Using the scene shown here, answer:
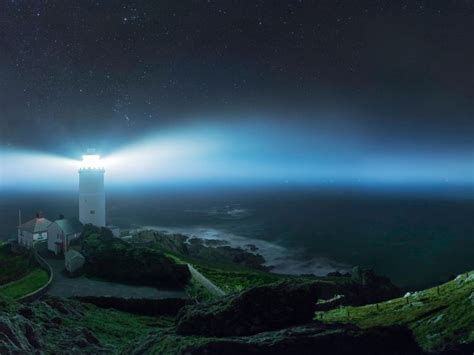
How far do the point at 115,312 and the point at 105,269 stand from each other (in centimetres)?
635

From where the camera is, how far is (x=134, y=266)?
79.7 ft

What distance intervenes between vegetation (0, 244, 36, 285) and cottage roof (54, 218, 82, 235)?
338 centimetres

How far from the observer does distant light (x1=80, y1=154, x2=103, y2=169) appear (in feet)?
126

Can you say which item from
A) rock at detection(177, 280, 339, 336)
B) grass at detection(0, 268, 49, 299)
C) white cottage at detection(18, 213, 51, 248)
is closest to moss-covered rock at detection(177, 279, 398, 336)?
rock at detection(177, 280, 339, 336)

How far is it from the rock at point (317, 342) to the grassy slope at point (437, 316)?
41 centimetres

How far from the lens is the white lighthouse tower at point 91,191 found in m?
36.7

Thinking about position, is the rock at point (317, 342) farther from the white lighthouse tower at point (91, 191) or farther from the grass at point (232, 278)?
the white lighthouse tower at point (91, 191)

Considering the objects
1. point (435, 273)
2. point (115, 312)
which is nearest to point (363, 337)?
point (115, 312)

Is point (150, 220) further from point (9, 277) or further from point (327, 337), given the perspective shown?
point (327, 337)

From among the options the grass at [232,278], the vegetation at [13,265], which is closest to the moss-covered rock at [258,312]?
the grass at [232,278]

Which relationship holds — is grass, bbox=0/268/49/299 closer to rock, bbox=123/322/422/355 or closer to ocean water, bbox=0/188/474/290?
rock, bbox=123/322/422/355

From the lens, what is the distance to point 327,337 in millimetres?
8156

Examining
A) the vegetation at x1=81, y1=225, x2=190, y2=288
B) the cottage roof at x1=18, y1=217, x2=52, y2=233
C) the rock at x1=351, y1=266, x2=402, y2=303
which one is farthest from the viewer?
the cottage roof at x1=18, y1=217, x2=52, y2=233

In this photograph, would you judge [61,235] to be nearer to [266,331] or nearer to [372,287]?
[372,287]
